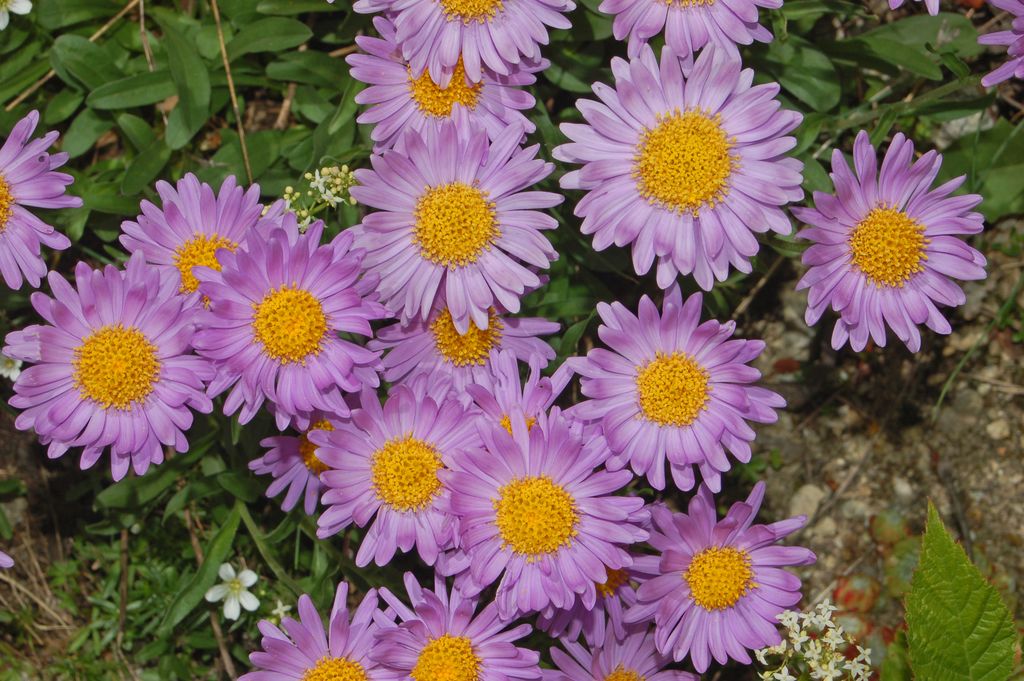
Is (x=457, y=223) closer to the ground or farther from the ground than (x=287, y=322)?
farther from the ground

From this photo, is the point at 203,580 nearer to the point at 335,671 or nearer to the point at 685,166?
the point at 335,671

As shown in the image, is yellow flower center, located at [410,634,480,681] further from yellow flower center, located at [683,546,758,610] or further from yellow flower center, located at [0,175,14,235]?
yellow flower center, located at [0,175,14,235]

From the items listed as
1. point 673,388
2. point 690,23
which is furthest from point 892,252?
point 690,23

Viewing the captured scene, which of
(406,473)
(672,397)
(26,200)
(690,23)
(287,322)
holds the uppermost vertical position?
(690,23)

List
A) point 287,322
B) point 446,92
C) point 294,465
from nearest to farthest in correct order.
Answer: point 287,322 < point 446,92 < point 294,465

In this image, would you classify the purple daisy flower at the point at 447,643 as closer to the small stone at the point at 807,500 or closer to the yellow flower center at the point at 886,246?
the small stone at the point at 807,500

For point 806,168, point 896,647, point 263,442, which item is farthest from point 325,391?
point 896,647

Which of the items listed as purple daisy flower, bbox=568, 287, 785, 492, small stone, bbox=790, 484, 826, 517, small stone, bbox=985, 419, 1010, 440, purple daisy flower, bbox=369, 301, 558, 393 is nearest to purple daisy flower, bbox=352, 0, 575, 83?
purple daisy flower, bbox=369, 301, 558, 393

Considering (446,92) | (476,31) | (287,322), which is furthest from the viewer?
(446,92)
